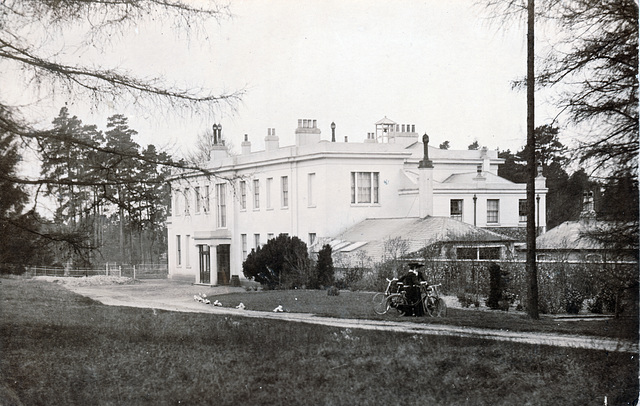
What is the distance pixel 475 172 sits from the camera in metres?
14.9

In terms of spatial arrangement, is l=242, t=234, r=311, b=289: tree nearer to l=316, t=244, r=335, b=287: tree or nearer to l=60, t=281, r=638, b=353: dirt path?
l=316, t=244, r=335, b=287: tree

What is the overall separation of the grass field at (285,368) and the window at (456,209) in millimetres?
3256

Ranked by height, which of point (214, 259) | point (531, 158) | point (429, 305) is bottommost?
point (429, 305)

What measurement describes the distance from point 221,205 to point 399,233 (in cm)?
347

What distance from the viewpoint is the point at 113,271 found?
1614 centimetres

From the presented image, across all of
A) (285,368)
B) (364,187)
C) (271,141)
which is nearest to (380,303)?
(364,187)

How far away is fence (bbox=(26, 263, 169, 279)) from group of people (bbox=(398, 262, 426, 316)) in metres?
5.20

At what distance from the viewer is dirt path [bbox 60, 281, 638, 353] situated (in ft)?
39.8

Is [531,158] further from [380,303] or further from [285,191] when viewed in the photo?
[285,191]

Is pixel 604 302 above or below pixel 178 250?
below

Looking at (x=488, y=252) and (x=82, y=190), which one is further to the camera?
(x=488, y=252)

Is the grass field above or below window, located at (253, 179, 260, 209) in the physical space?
below

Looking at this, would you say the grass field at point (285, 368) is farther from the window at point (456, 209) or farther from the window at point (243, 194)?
the window at point (456, 209)

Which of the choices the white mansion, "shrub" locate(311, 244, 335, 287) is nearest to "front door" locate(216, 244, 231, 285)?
the white mansion
